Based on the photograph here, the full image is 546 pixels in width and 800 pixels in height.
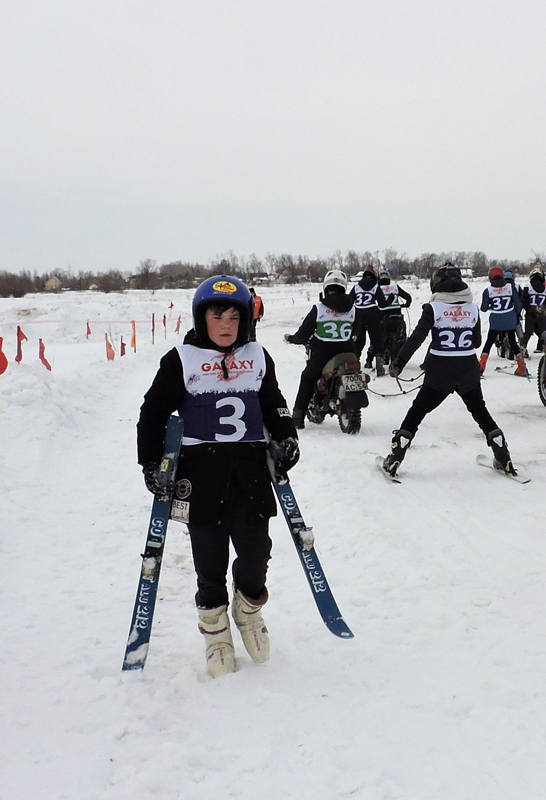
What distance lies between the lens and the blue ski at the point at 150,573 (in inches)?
117

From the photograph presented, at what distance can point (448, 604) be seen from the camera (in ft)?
12.3

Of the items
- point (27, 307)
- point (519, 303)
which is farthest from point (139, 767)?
point (27, 307)

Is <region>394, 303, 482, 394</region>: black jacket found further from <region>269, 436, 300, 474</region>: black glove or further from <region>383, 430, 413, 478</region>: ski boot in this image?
<region>269, 436, 300, 474</region>: black glove

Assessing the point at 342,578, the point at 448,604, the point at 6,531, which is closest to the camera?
the point at 448,604

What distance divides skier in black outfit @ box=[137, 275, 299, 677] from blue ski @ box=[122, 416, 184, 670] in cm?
8

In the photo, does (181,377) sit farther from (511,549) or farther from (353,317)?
(353,317)

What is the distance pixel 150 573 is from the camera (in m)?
3.00

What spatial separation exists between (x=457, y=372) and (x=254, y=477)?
3464 mm

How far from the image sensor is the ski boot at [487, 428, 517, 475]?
237 inches

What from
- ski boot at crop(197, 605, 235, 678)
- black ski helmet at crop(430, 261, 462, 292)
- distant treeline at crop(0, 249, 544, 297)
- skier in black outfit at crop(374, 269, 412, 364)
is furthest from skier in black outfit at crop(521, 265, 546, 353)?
distant treeline at crop(0, 249, 544, 297)

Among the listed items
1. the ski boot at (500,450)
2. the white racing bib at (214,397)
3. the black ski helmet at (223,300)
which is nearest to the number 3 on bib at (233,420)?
the white racing bib at (214,397)

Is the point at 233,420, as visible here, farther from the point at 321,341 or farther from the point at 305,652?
the point at 321,341

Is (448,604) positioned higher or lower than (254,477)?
lower

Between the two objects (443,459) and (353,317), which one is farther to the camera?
(353,317)
